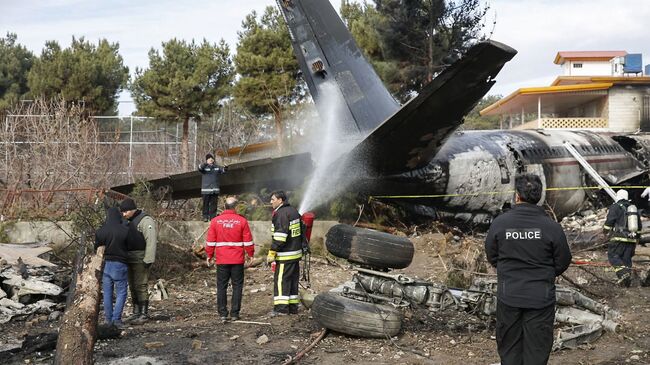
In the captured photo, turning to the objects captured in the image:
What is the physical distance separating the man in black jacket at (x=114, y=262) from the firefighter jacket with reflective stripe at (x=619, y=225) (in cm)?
842

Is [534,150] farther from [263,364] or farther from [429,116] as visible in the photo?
[263,364]

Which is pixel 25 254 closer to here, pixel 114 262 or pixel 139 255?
pixel 139 255

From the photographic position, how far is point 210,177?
1501 cm

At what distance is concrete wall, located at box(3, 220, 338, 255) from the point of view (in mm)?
14945

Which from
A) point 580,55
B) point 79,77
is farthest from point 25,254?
point 580,55

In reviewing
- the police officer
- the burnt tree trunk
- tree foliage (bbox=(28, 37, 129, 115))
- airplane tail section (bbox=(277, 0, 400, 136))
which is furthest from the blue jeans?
tree foliage (bbox=(28, 37, 129, 115))

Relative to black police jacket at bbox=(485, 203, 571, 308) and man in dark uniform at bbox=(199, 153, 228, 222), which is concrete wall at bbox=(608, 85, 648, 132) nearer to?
man in dark uniform at bbox=(199, 153, 228, 222)

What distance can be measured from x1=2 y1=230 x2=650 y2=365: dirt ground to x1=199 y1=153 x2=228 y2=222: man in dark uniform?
3.86 meters

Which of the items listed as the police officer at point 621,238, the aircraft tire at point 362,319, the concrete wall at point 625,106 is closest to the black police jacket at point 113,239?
the aircraft tire at point 362,319

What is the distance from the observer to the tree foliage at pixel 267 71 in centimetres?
3034

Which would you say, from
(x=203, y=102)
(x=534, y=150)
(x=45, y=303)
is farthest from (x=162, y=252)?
(x=203, y=102)

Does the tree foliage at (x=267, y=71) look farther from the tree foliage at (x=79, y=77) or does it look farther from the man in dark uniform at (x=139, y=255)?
the man in dark uniform at (x=139, y=255)

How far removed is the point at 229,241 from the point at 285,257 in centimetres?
87

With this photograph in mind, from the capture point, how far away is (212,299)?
38.5 ft
